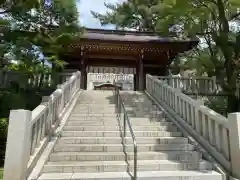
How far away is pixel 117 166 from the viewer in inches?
183

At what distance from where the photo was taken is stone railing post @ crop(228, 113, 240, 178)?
171 inches

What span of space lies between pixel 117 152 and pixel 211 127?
7.58 feet

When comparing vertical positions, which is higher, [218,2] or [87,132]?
[218,2]

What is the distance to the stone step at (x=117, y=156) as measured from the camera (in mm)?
4957

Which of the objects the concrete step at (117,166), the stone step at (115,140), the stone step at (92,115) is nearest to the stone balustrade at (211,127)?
the concrete step at (117,166)

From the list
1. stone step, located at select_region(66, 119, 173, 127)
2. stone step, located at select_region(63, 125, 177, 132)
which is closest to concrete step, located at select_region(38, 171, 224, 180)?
stone step, located at select_region(63, 125, 177, 132)

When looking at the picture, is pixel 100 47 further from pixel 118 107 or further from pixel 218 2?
pixel 218 2

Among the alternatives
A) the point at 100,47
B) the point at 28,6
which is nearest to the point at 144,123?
the point at 28,6

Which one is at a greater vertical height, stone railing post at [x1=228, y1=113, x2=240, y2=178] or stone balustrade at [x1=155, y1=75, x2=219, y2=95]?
stone balustrade at [x1=155, y1=75, x2=219, y2=95]

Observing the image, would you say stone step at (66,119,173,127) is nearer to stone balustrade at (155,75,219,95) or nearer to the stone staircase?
the stone staircase

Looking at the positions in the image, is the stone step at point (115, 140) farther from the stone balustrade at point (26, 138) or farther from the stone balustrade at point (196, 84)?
the stone balustrade at point (196, 84)

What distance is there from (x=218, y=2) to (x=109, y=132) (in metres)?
5.70

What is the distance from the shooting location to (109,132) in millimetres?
6008

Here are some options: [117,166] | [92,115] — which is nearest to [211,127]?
[117,166]
